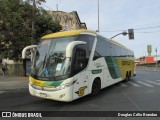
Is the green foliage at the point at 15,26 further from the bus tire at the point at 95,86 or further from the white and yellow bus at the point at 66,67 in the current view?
the bus tire at the point at 95,86

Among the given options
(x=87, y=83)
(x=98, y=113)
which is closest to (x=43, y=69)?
(x=87, y=83)

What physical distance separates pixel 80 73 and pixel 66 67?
0.83 metres

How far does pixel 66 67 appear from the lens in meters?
9.11

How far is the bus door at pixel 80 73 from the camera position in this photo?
9315mm

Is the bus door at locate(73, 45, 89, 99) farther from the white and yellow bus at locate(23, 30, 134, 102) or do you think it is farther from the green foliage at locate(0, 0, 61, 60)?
the green foliage at locate(0, 0, 61, 60)

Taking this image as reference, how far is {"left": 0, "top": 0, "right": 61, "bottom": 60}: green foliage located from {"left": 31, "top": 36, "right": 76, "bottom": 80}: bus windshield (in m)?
13.9

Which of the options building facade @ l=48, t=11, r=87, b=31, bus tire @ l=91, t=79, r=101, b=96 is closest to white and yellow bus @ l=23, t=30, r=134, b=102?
bus tire @ l=91, t=79, r=101, b=96

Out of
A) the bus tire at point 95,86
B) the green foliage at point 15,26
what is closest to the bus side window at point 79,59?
the bus tire at point 95,86

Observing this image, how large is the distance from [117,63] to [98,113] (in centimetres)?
821

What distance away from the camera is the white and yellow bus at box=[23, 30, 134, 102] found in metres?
8.96

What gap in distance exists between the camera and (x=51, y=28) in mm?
29984

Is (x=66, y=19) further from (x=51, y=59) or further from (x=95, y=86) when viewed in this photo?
(x=51, y=59)

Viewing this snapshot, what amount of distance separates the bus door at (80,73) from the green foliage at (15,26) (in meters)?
14.4

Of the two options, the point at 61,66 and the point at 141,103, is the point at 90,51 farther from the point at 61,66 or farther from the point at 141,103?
the point at 141,103
